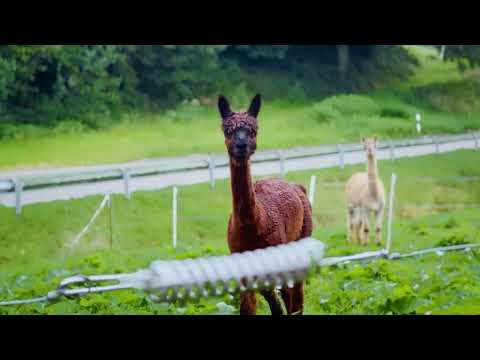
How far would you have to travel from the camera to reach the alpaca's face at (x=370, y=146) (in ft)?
23.1

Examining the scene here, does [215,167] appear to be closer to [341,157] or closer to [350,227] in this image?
[341,157]

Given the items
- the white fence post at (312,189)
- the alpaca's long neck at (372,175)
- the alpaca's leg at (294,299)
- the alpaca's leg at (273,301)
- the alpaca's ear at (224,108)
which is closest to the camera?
the alpaca's ear at (224,108)

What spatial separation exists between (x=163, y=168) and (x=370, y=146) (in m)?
1.78

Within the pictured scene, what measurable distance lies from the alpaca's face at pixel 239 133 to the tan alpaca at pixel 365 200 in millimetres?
2798

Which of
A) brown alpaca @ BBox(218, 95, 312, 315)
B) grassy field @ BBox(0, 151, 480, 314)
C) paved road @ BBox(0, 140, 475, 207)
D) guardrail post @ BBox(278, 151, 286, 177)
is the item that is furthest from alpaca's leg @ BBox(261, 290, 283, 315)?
guardrail post @ BBox(278, 151, 286, 177)

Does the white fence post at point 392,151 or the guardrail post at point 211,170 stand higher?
the white fence post at point 392,151

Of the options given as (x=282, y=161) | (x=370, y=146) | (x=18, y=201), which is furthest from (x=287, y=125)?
(x=18, y=201)

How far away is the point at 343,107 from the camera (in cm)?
695

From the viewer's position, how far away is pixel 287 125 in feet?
22.1

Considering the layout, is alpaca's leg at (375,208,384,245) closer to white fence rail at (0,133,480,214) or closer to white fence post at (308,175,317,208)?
white fence rail at (0,133,480,214)

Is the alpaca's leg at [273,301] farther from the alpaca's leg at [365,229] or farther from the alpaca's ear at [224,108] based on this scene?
A: the alpaca's leg at [365,229]

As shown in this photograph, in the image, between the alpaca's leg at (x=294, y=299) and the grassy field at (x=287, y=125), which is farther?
the grassy field at (x=287, y=125)

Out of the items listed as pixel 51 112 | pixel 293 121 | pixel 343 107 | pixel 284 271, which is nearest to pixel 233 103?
pixel 293 121

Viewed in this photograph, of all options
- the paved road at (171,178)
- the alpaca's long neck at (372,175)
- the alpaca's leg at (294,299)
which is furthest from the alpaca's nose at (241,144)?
the alpaca's long neck at (372,175)
